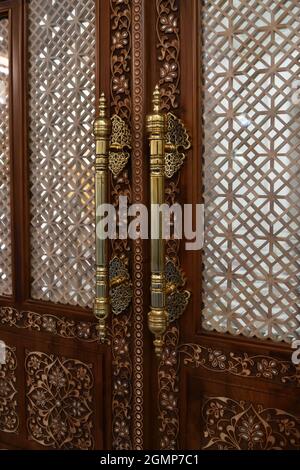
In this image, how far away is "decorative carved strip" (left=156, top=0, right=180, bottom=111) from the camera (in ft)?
4.07

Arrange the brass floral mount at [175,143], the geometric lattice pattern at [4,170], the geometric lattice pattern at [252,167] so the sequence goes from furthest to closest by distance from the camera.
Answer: the geometric lattice pattern at [4,170], the brass floral mount at [175,143], the geometric lattice pattern at [252,167]

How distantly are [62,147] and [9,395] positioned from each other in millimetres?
977

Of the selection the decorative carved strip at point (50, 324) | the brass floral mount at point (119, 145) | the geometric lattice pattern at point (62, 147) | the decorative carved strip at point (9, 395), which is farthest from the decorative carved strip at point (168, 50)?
the decorative carved strip at point (9, 395)

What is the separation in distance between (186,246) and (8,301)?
78 cm

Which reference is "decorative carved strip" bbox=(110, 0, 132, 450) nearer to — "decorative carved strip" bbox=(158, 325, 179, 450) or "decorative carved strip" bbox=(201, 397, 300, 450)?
"decorative carved strip" bbox=(158, 325, 179, 450)

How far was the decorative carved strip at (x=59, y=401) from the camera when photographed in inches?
57.9

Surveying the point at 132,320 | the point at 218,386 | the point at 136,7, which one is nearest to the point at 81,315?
the point at 132,320

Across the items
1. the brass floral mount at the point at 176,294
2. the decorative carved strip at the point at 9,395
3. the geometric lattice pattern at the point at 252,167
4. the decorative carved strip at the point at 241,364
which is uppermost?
the geometric lattice pattern at the point at 252,167

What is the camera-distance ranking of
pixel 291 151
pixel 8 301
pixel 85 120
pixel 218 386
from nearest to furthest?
pixel 291 151 → pixel 218 386 → pixel 85 120 → pixel 8 301

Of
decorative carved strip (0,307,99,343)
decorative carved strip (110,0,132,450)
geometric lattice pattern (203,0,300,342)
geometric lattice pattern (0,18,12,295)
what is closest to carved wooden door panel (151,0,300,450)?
geometric lattice pattern (203,0,300,342)

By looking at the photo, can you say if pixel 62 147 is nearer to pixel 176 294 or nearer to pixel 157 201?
pixel 157 201

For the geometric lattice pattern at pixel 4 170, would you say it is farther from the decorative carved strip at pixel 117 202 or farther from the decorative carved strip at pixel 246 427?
the decorative carved strip at pixel 246 427

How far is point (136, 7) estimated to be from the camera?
1.26 meters
